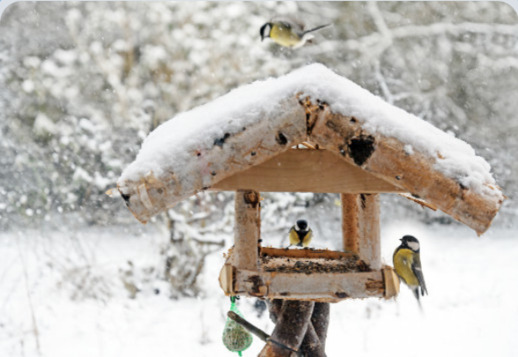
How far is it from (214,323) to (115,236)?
3.72 ft

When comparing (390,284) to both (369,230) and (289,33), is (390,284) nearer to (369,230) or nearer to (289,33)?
(369,230)

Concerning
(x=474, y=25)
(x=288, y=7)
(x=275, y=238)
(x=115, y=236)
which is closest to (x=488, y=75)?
(x=474, y=25)

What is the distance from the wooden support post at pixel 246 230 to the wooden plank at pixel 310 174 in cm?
6

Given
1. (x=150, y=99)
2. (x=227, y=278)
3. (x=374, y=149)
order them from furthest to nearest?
(x=150, y=99) < (x=227, y=278) < (x=374, y=149)

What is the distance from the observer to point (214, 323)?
122 inches

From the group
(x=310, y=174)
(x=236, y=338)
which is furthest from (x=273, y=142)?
(x=236, y=338)

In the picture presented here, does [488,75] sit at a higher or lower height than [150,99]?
higher

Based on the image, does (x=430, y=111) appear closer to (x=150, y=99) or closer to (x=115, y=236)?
(x=150, y=99)

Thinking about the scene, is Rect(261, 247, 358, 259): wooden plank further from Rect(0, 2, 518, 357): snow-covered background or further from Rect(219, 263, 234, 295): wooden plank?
Rect(0, 2, 518, 357): snow-covered background

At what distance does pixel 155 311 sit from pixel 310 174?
2698mm

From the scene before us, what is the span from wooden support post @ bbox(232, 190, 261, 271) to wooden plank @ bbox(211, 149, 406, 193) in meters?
0.06

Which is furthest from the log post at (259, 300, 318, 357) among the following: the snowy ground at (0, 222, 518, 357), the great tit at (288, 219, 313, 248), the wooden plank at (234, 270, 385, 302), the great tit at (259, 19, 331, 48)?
the snowy ground at (0, 222, 518, 357)

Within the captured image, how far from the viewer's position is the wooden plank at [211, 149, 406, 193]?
2.71 ft

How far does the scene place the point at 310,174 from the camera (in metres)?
0.82
